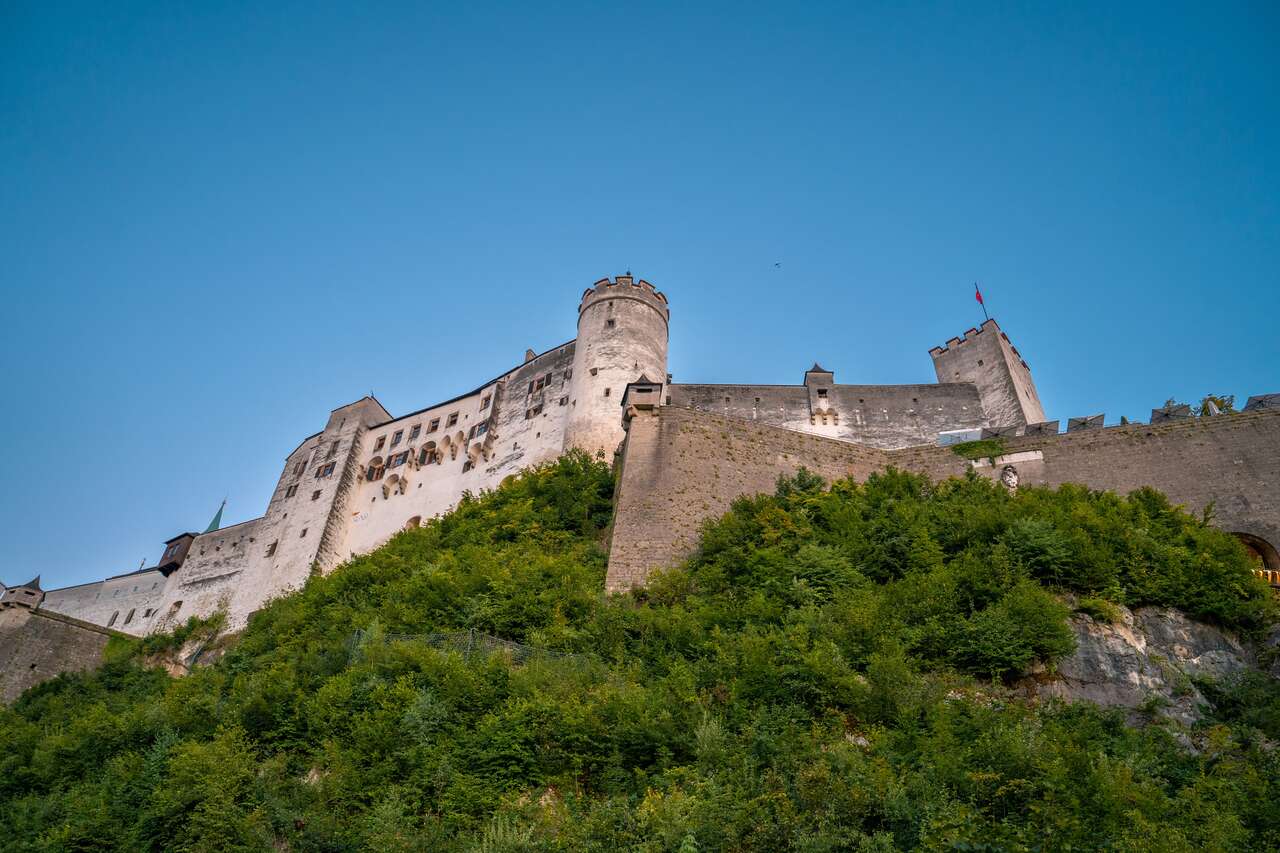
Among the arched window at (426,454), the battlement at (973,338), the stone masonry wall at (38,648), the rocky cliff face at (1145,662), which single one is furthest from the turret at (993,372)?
the stone masonry wall at (38,648)

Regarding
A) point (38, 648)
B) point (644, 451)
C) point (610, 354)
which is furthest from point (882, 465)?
point (38, 648)

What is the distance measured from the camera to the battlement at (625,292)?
4203 centimetres

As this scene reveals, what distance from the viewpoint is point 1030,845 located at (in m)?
10.8

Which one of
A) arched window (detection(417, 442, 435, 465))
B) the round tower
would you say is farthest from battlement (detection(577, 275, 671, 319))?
arched window (detection(417, 442, 435, 465))

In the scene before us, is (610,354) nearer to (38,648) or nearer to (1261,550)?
(38,648)

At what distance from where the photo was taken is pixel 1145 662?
1638 cm

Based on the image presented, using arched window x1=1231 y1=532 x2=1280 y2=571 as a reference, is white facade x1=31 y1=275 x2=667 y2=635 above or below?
above

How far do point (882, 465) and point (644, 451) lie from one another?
6590 mm

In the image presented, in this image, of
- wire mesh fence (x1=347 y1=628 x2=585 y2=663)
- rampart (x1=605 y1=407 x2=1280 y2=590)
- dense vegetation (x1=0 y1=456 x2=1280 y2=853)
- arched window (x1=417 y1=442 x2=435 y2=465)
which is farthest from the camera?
arched window (x1=417 y1=442 x2=435 y2=465)

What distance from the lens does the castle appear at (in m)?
24.3

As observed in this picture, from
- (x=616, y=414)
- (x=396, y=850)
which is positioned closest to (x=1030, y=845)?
(x=396, y=850)

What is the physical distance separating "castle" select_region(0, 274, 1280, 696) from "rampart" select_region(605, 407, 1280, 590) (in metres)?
0.04

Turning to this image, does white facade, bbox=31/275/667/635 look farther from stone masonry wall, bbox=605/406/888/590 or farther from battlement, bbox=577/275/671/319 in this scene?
stone masonry wall, bbox=605/406/888/590

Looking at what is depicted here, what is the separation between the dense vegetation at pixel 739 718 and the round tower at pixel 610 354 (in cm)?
1301
